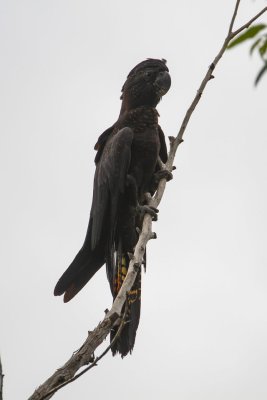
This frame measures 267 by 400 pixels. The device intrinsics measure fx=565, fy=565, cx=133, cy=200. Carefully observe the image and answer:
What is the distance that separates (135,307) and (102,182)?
1.21m

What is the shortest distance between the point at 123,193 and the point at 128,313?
1126mm

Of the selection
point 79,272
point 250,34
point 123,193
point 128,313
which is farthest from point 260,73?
point 123,193

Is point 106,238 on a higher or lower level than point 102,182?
lower

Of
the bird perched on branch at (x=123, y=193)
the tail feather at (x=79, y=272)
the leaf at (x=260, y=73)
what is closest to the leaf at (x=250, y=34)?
the leaf at (x=260, y=73)

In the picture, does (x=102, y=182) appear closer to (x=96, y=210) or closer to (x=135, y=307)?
(x=96, y=210)

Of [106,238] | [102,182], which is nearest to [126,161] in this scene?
[102,182]

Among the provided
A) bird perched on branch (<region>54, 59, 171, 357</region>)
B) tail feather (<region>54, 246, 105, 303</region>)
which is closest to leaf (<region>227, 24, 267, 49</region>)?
bird perched on branch (<region>54, 59, 171, 357</region>)

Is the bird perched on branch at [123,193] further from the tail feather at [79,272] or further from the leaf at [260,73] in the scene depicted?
the leaf at [260,73]

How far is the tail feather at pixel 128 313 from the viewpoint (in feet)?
14.3

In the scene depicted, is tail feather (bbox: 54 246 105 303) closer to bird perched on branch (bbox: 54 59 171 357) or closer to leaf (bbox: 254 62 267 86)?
bird perched on branch (bbox: 54 59 171 357)

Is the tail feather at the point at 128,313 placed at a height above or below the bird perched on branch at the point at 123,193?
below

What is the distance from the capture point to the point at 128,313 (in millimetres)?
4570

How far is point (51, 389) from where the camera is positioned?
2.19 meters

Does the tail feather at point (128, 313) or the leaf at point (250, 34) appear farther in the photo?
the tail feather at point (128, 313)
